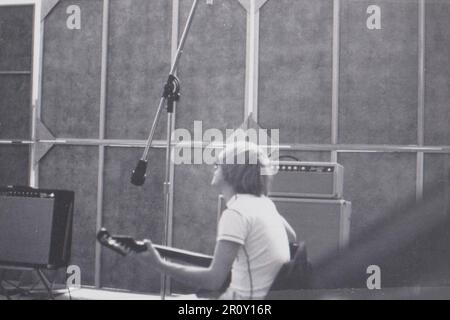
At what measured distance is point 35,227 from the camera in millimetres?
3471

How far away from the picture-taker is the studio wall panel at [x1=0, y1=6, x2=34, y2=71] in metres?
4.55

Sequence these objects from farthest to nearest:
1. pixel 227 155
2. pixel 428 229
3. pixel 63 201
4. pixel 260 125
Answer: pixel 260 125
pixel 428 229
pixel 63 201
pixel 227 155

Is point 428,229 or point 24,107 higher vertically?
point 24,107

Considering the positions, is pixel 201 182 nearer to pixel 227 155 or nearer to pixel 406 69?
pixel 406 69

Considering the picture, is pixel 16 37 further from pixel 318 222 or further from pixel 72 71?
pixel 318 222

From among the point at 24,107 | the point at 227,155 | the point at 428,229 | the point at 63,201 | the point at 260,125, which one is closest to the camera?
the point at 227,155

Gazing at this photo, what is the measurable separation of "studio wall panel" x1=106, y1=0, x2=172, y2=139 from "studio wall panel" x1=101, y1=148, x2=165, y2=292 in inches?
6.8

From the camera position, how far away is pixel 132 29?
175 inches

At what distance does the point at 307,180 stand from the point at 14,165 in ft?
7.75

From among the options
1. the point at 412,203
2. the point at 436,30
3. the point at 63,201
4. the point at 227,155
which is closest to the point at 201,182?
the point at 63,201

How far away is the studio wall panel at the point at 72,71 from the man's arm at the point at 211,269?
270 centimetres

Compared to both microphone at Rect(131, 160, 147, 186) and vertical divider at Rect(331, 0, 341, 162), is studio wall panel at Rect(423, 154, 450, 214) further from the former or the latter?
microphone at Rect(131, 160, 147, 186)

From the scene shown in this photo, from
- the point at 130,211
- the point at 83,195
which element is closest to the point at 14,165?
the point at 83,195

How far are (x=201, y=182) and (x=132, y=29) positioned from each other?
1218mm
